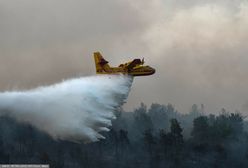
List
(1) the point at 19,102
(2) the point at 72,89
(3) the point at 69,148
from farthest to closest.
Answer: (3) the point at 69,148
(2) the point at 72,89
(1) the point at 19,102

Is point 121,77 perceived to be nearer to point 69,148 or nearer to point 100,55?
point 100,55

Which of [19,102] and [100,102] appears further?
[100,102]

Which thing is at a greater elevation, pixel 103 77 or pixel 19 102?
pixel 103 77

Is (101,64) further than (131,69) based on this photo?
Yes

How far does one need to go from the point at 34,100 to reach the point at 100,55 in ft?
61.2

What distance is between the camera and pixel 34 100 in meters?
109

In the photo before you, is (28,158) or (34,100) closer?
(34,100)

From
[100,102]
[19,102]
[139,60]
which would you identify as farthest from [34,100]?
[139,60]

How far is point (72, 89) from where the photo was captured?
114m

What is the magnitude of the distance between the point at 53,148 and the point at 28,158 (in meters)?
8.53

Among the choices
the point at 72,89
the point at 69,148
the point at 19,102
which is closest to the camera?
the point at 19,102

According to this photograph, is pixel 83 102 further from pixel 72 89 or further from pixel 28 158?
pixel 28 158

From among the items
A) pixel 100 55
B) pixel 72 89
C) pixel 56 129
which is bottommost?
pixel 56 129

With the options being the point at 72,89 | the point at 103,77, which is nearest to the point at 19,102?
the point at 72,89
